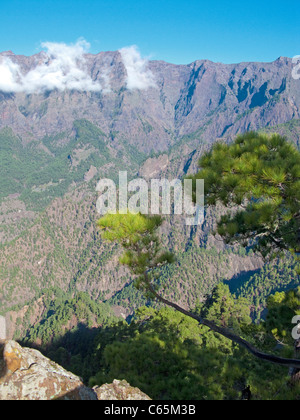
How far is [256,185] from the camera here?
270 inches

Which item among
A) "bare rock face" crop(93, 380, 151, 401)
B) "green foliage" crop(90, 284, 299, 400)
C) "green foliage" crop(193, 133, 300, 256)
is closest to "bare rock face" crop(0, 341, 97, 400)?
"bare rock face" crop(93, 380, 151, 401)

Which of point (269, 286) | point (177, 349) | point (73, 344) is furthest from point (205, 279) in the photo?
point (177, 349)

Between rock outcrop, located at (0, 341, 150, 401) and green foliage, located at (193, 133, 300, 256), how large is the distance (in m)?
4.73

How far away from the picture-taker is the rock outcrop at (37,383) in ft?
15.8

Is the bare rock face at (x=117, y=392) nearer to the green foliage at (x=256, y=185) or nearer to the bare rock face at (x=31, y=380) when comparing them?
the bare rock face at (x=31, y=380)

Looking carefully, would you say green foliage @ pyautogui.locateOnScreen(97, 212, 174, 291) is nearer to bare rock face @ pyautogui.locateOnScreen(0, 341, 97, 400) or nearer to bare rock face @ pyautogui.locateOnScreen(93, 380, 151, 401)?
bare rock face @ pyautogui.locateOnScreen(93, 380, 151, 401)

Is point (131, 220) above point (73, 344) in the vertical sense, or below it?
above

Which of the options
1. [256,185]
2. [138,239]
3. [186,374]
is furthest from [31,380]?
[256,185]

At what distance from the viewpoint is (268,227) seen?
23.1 feet

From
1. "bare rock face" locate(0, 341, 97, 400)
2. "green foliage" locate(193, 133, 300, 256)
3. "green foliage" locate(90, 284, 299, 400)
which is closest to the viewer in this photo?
"bare rock face" locate(0, 341, 97, 400)

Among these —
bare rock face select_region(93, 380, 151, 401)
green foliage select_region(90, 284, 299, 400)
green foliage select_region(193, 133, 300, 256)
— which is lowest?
green foliage select_region(90, 284, 299, 400)

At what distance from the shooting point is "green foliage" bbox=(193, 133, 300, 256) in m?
6.55

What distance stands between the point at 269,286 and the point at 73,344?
86517 mm
